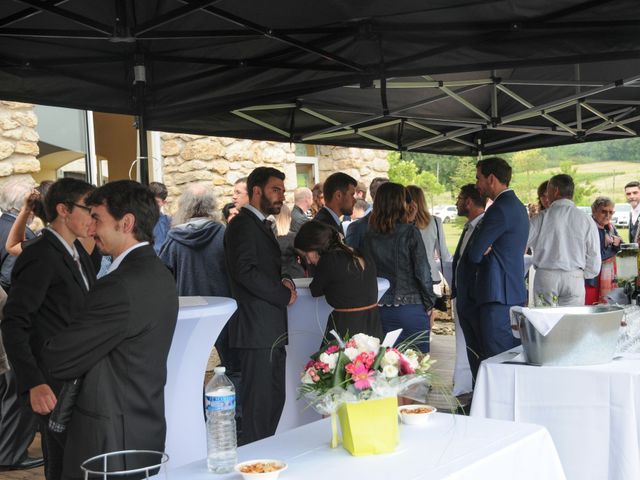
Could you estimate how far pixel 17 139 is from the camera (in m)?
7.00

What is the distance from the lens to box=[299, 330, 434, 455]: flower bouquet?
79.4 inches

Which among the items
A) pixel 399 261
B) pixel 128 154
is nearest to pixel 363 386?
pixel 399 261

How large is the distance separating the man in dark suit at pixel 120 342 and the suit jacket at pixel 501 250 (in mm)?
2766

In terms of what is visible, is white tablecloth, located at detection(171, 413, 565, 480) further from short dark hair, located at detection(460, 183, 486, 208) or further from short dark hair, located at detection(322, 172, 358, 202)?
short dark hair, located at detection(460, 183, 486, 208)

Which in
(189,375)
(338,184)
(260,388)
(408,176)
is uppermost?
(408,176)

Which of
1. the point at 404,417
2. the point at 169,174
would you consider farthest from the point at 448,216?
the point at 404,417

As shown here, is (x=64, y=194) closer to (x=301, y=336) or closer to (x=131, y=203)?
(x=131, y=203)

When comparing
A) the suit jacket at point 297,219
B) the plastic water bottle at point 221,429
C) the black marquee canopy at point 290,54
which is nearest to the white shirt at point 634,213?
the black marquee canopy at point 290,54

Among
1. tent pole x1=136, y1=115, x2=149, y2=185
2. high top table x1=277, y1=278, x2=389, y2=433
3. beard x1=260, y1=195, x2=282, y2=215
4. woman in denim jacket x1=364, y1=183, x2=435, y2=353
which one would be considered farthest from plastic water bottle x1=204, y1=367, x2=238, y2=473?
woman in denim jacket x1=364, y1=183, x2=435, y2=353

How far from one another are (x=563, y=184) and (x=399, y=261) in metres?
2.11

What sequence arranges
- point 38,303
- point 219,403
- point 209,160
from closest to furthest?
point 219,403 → point 38,303 → point 209,160

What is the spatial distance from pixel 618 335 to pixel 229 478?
1808 millimetres

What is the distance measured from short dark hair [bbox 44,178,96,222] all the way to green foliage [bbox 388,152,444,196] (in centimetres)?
1667

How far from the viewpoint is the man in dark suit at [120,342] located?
2121 millimetres
